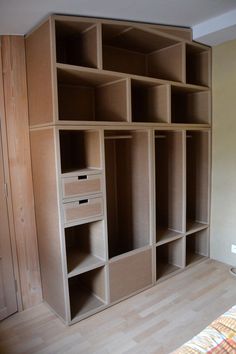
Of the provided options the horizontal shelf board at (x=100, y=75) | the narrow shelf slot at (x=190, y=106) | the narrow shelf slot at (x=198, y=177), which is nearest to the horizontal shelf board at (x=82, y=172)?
the horizontal shelf board at (x=100, y=75)

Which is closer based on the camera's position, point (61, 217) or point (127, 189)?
point (61, 217)

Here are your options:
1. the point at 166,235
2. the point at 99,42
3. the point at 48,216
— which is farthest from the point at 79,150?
the point at 166,235

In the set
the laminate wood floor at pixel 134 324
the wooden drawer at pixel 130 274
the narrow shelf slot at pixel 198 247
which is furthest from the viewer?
the narrow shelf slot at pixel 198 247

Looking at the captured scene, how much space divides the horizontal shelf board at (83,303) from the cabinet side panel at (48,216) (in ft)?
0.45

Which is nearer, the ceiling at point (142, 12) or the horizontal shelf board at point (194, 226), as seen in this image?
the ceiling at point (142, 12)

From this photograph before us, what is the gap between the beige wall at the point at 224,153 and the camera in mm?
2885

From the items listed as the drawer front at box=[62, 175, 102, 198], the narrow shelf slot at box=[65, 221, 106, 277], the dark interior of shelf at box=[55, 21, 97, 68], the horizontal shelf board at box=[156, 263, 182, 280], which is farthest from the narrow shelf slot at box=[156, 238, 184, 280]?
the dark interior of shelf at box=[55, 21, 97, 68]

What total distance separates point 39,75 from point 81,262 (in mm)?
1511

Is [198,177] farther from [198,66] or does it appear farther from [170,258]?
[198,66]

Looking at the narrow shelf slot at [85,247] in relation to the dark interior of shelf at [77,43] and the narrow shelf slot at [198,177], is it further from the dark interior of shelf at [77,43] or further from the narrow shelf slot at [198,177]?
the dark interior of shelf at [77,43]

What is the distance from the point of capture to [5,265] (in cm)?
229

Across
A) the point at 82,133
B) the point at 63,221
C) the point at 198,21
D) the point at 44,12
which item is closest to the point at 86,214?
the point at 63,221

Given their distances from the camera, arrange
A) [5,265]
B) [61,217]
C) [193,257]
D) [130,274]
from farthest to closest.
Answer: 1. [193,257]
2. [130,274]
3. [5,265]
4. [61,217]

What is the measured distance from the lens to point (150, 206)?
2668 millimetres
